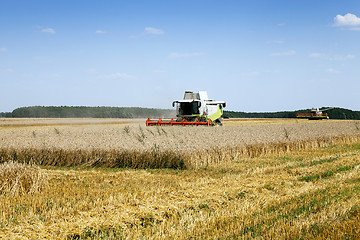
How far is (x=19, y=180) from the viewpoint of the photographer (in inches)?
333

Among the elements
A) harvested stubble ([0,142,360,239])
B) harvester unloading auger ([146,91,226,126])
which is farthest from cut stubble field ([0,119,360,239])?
harvester unloading auger ([146,91,226,126])

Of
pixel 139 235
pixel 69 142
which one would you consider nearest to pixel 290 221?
pixel 139 235

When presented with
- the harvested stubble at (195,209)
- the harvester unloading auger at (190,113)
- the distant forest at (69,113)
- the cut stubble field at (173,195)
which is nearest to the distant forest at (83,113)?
the distant forest at (69,113)

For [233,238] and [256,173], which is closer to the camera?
[233,238]

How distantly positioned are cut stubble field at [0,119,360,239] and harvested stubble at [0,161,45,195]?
0.11 feet

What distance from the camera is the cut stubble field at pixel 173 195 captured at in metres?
5.57

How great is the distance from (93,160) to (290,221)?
31.1ft

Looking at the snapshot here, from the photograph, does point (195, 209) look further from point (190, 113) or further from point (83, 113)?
point (83, 113)

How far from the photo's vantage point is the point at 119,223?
19.2 feet

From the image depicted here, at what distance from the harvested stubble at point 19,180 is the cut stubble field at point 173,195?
0.03m

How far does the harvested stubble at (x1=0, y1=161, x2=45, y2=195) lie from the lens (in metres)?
8.27

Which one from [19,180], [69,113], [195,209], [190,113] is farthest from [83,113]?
[195,209]

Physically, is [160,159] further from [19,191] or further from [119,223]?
[119,223]

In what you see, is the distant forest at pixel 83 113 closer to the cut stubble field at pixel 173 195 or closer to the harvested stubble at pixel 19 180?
the cut stubble field at pixel 173 195
